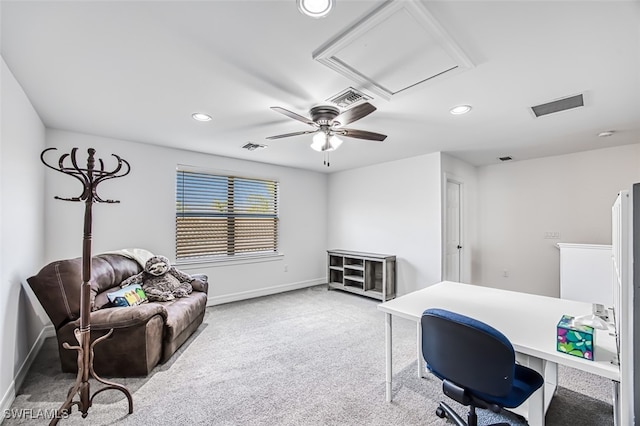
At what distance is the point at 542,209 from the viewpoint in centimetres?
450

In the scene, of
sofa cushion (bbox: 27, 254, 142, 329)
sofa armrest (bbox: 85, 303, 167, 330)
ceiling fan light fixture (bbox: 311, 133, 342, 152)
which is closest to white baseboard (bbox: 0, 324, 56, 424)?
sofa cushion (bbox: 27, 254, 142, 329)

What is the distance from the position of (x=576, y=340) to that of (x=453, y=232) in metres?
3.60

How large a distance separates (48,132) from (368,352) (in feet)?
14.0

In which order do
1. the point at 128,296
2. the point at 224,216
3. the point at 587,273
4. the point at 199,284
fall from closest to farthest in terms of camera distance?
1. the point at 128,296
2. the point at 199,284
3. the point at 587,273
4. the point at 224,216

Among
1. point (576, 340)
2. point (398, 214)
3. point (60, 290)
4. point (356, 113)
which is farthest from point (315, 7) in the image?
point (398, 214)

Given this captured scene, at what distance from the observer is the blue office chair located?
1.32 meters

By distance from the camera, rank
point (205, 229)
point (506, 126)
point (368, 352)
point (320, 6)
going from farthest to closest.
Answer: point (205, 229) < point (506, 126) < point (368, 352) < point (320, 6)

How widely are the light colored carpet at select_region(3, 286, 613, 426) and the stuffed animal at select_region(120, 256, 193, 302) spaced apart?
56cm

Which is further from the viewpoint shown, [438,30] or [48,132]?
[48,132]

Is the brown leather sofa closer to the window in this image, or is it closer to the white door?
the window

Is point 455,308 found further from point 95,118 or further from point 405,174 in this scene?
point 95,118

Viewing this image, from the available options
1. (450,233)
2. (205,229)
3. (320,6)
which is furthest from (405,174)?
(320,6)

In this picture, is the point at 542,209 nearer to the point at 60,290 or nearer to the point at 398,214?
the point at 398,214

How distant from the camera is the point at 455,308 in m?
1.99
